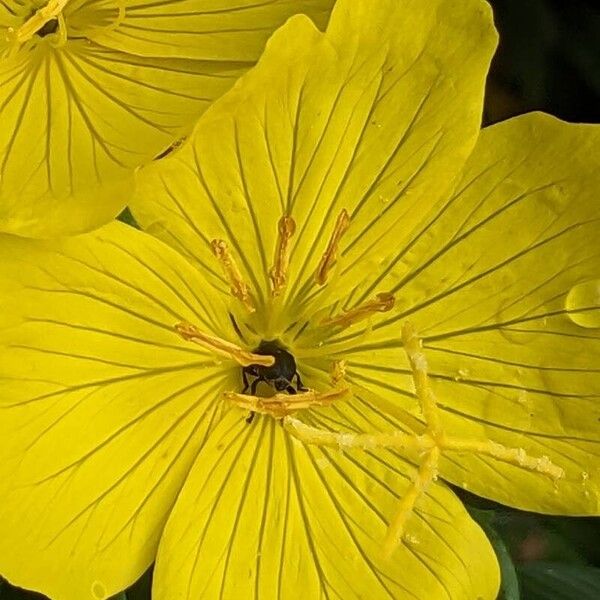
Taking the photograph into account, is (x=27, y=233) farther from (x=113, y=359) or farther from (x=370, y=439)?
(x=370, y=439)

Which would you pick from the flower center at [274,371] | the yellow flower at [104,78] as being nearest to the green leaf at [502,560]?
the flower center at [274,371]

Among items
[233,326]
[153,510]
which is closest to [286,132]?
[233,326]

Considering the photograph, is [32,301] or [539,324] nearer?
[32,301]

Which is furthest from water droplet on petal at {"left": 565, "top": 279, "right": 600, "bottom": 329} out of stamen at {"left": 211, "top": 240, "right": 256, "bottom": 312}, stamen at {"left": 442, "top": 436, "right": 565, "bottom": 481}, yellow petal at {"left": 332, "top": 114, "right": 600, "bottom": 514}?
stamen at {"left": 211, "top": 240, "right": 256, "bottom": 312}

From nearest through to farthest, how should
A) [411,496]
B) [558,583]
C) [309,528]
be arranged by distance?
[411,496] < [309,528] < [558,583]

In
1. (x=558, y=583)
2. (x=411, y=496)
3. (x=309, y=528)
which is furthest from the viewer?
(x=558, y=583)

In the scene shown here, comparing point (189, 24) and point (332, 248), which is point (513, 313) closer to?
point (332, 248)

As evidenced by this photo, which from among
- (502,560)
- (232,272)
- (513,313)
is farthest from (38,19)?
(502,560)
